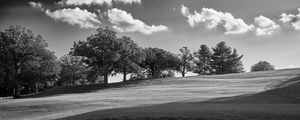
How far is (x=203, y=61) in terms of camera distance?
9400 centimetres

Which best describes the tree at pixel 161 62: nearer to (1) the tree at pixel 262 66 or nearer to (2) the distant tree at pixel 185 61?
(2) the distant tree at pixel 185 61

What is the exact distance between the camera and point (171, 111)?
55.1 feet

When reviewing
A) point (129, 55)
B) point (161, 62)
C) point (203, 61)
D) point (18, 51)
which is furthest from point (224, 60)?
point (18, 51)

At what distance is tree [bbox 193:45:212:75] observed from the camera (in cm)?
9231

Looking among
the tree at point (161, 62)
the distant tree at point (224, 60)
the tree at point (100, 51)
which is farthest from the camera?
the distant tree at point (224, 60)

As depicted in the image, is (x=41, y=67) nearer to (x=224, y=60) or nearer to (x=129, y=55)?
(x=129, y=55)

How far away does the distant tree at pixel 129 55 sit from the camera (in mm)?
56438

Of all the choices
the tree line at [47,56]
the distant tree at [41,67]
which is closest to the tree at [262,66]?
the tree line at [47,56]

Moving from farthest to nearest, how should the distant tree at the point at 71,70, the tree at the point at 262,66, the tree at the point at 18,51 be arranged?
the tree at the point at 262,66 → the distant tree at the point at 71,70 → the tree at the point at 18,51

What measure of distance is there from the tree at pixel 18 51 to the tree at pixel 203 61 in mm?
53202

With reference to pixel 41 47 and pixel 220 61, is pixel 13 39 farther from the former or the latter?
pixel 220 61

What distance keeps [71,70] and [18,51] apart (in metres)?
30.3

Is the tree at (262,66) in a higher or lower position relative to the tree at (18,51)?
lower

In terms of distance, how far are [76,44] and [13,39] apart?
11.8 metres
